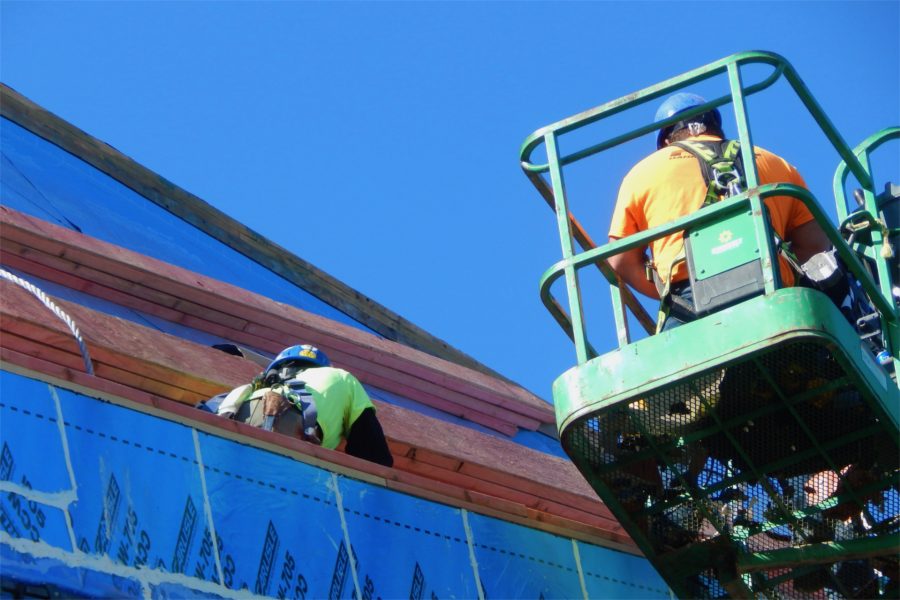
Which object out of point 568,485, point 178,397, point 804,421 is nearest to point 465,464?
point 568,485

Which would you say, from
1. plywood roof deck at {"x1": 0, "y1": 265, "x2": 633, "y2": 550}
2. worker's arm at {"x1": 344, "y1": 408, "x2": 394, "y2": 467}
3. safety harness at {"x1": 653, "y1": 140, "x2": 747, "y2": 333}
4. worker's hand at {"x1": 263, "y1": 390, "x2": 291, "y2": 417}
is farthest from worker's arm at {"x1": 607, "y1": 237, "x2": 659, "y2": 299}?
worker's hand at {"x1": 263, "y1": 390, "x2": 291, "y2": 417}

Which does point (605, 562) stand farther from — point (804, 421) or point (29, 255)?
point (29, 255)

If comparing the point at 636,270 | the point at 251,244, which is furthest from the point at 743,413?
the point at 251,244

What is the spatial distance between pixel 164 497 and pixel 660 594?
3.32 metres

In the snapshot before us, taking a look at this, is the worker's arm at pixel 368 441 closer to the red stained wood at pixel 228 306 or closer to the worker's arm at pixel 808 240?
the red stained wood at pixel 228 306

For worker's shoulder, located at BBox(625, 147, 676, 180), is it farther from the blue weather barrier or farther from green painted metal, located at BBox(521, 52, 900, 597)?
the blue weather barrier

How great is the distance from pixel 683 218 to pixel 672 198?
47 cm

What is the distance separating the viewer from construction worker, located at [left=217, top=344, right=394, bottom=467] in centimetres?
759

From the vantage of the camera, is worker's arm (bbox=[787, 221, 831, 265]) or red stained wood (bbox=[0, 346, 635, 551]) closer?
red stained wood (bbox=[0, 346, 635, 551])

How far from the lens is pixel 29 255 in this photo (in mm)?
8891

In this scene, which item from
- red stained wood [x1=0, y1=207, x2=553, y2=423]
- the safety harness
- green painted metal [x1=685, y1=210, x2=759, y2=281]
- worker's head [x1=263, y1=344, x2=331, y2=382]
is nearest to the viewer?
green painted metal [x1=685, y1=210, x2=759, y2=281]

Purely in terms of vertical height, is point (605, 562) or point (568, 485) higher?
point (568, 485)

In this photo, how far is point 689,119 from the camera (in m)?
7.33

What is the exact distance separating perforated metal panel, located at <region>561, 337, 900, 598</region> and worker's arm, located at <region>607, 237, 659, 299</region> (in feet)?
2.75
